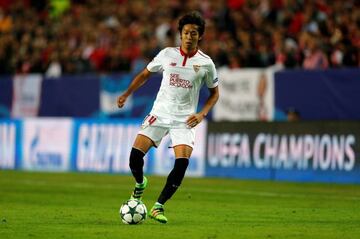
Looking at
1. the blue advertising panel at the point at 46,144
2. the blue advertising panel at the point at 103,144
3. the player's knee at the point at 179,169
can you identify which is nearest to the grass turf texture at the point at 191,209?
the player's knee at the point at 179,169

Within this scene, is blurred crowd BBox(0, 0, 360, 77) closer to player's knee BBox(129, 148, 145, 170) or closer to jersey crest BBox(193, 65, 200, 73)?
jersey crest BBox(193, 65, 200, 73)

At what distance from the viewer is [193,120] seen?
1233 centimetres

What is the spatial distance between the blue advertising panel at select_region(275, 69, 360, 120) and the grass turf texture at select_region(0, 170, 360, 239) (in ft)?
7.75

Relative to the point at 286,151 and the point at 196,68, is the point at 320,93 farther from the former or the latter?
the point at 196,68

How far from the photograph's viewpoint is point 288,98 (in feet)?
76.8

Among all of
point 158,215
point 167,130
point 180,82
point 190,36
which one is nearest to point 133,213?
point 158,215

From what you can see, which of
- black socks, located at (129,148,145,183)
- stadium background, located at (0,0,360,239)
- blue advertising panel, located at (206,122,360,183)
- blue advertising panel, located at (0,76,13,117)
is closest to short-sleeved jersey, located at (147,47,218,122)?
black socks, located at (129,148,145,183)

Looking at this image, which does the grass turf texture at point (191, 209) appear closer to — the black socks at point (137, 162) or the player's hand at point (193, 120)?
the black socks at point (137, 162)

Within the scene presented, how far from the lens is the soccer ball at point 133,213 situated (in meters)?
12.0

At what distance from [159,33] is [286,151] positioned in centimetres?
727

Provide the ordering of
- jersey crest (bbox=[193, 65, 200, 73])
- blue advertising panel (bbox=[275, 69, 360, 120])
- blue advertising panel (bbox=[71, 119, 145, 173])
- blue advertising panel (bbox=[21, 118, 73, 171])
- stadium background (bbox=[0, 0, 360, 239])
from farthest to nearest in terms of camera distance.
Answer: blue advertising panel (bbox=[21, 118, 73, 171]), blue advertising panel (bbox=[71, 119, 145, 173]), blue advertising panel (bbox=[275, 69, 360, 120]), stadium background (bbox=[0, 0, 360, 239]), jersey crest (bbox=[193, 65, 200, 73])

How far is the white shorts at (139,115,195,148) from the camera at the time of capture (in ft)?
40.5

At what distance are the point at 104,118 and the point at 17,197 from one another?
10299mm

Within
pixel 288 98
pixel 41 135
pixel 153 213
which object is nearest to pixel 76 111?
pixel 41 135
